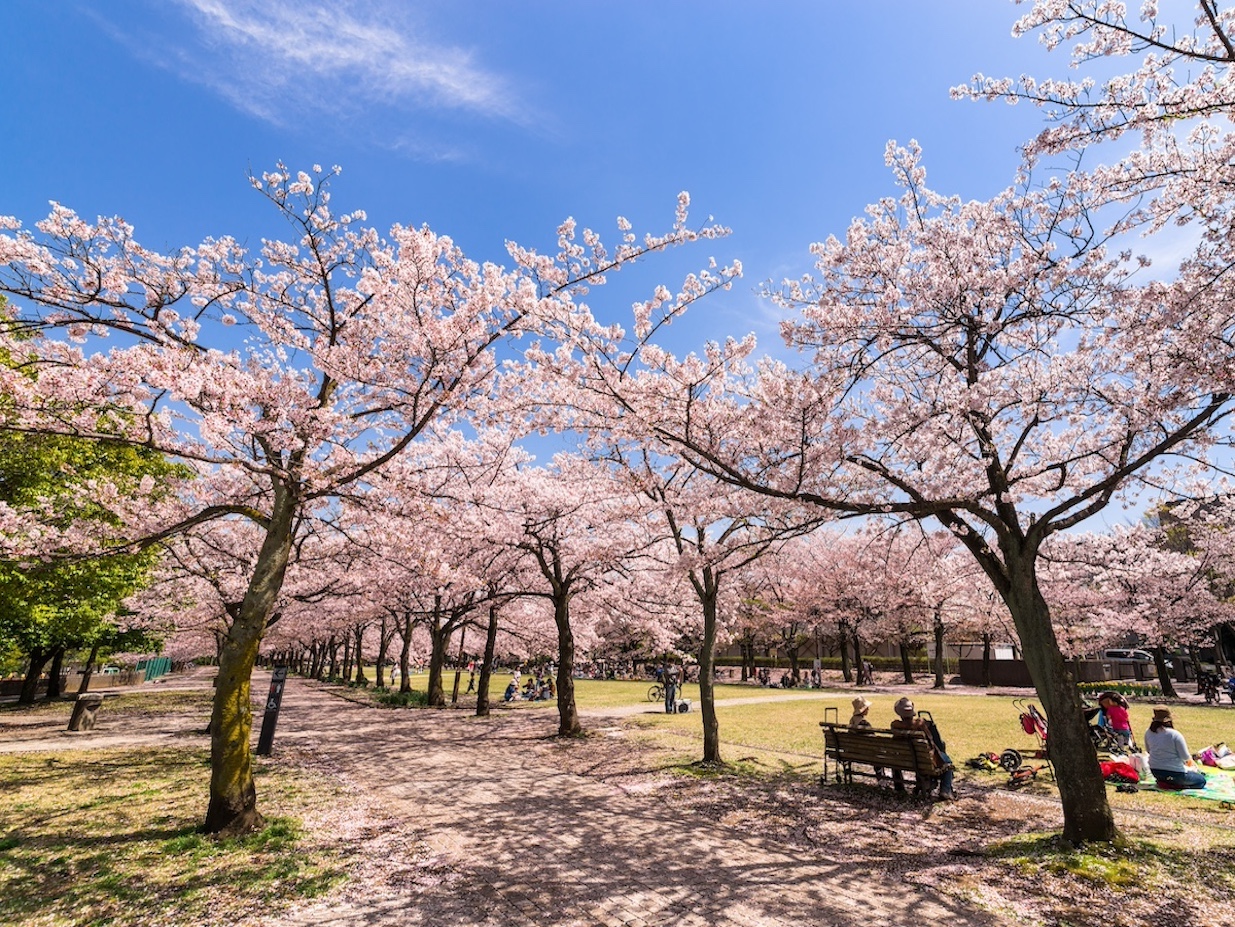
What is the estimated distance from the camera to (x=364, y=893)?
16.7 feet

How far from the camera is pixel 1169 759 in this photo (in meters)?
8.60

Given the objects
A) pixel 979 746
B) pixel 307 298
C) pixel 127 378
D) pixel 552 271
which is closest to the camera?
pixel 127 378

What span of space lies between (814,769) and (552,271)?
32.2ft

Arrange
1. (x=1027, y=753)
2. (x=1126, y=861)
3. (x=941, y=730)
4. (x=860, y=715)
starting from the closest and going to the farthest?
(x=1126, y=861) < (x=860, y=715) < (x=1027, y=753) < (x=941, y=730)

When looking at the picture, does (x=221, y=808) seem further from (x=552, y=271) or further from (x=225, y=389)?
(x=552, y=271)

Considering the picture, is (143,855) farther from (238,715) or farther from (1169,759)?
(1169,759)

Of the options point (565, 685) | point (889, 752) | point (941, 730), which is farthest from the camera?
point (941, 730)

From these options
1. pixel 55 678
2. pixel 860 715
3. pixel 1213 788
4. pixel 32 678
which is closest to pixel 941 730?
pixel 1213 788

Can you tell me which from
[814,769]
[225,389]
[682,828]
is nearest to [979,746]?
[814,769]

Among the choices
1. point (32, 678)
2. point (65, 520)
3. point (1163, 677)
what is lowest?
point (32, 678)

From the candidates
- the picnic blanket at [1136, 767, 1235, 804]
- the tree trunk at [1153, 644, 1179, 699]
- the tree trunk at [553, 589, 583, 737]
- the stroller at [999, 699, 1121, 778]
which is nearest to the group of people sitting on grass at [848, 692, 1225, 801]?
the picnic blanket at [1136, 767, 1235, 804]

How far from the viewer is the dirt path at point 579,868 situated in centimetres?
474

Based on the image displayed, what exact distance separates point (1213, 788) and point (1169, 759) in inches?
26.7

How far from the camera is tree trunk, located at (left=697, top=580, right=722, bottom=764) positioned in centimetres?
1084
